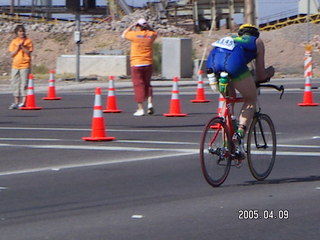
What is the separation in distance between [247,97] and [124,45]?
44.0 meters

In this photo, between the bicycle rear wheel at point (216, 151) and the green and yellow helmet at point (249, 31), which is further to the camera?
the green and yellow helmet at point (249, 31)

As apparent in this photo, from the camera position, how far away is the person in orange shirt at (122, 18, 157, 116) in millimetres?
18281

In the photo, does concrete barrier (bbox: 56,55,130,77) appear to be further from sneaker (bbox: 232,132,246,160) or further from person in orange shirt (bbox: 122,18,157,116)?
sneaker (bbox: 232,132,246,160)

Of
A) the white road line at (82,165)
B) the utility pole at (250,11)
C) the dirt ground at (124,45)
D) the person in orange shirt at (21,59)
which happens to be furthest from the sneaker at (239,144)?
Answer: the dirt ground at (124,45)

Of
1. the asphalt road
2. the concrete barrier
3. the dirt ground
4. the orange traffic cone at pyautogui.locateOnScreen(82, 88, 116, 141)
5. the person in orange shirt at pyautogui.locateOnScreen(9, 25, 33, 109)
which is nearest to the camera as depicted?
the asphalt road

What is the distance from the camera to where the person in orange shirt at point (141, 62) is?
18281 millimetres

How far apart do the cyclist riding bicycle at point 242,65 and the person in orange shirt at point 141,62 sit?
835 cm

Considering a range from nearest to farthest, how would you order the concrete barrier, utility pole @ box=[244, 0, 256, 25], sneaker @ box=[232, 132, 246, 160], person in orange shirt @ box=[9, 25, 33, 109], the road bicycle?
the road bicycle, sneaker @ box=[232, 132, 246, 160], person in orange shirt @ box=[9, 25, 33, 109], utility pole @ box=[244, 0, 256, 25], the concrete barrier

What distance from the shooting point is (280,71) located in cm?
4200

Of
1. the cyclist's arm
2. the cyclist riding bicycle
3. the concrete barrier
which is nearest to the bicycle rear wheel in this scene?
the cyclist riding bicycle

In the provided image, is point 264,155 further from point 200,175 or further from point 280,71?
point 280,71

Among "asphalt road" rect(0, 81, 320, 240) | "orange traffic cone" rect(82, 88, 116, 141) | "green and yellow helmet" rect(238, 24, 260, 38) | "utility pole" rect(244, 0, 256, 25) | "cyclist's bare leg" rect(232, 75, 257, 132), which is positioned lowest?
"asphalt road" rect(0, 81, 320, 240)

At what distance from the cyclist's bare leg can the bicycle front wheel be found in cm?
14

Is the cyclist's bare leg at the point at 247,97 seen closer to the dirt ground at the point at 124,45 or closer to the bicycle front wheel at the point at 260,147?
the bicycle front wheel at the point at 260,147
